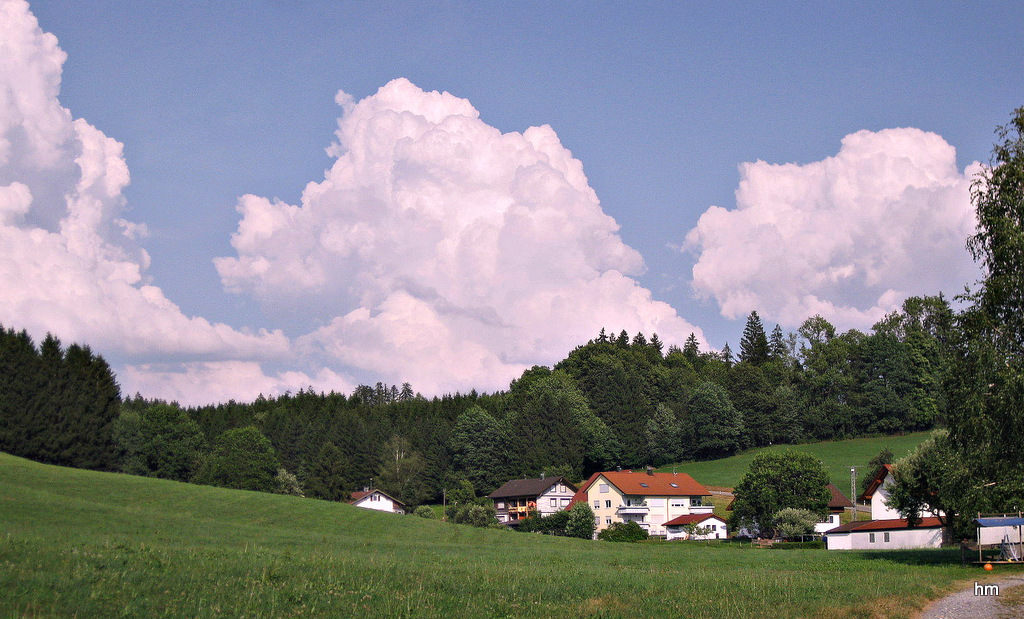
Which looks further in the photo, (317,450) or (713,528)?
(317,450)

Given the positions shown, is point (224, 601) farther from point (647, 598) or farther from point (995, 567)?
point (995, 567)

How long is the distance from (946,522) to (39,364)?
93.5 meters

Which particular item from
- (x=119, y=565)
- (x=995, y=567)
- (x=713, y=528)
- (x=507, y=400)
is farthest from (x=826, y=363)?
(x=119, y=565)

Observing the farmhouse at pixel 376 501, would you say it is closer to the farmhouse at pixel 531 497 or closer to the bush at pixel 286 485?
the bush at pixel 286 485

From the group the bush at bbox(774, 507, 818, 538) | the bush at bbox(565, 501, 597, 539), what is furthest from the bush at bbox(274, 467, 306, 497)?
the bush at bbox(774, 507, 818, 538)

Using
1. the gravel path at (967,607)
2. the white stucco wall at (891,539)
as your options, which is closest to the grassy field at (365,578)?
the gravel path at (967,607)

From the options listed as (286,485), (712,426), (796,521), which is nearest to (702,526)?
(796,521)

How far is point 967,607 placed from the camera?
22547 mm

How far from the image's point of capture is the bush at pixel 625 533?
87.0 metres

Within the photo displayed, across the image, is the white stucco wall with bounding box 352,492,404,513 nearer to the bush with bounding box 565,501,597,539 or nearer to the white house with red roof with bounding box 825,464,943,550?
the bush with bounding box 565,501,597,539

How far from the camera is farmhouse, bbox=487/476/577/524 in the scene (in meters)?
120

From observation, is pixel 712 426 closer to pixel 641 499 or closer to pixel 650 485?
pixel 650 485

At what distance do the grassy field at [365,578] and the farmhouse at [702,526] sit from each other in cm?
4289

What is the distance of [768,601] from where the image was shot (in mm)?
23406
